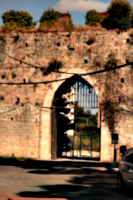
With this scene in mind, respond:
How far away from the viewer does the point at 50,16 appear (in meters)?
25.8

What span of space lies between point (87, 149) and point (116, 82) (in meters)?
18.2

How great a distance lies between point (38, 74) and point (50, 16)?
16.3ft

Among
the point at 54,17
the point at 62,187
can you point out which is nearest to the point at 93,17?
the point at 54,17

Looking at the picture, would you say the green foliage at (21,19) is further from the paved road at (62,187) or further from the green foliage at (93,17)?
the paved road at (62,187)

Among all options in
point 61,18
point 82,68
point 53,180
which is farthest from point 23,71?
point 53,180

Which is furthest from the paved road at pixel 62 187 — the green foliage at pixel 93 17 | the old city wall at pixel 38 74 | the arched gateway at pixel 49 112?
the green foliage at pixel 93 17

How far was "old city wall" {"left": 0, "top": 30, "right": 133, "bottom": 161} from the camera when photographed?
2198 cm

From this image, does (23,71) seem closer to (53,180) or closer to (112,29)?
(112,29)

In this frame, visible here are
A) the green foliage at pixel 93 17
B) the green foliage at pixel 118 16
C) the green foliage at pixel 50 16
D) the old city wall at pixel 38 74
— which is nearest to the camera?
the old city wall at pixel 38 74

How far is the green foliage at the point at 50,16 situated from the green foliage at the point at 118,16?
3.88m

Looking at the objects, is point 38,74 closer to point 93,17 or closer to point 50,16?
point 50,16

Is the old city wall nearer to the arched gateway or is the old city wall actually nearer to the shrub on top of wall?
the arched gateway

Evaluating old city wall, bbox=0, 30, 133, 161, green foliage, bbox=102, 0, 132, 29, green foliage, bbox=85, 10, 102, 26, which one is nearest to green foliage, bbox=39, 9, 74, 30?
green foliage, bbox=85, 10, 102, 26

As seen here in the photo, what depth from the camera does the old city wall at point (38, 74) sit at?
866 inches
